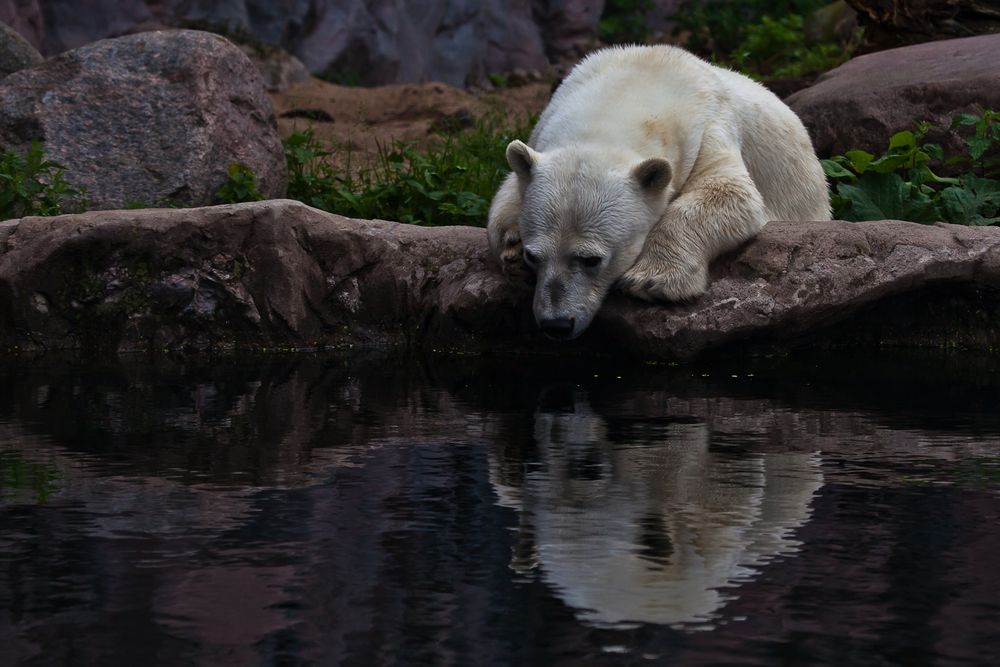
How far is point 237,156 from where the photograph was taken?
845 centimetres

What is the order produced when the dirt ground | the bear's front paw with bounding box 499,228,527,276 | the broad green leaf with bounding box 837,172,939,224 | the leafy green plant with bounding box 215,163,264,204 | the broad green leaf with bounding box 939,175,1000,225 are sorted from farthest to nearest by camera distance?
Result: 1. the dirt ground
2. the leafy green plant with bounding box 215,163,264,204
3. the broad green leaf with bounding box 939,175,1000,225
4. the broad green leaf with bounding box 837,172,939,224
5. the bear's front paw with bounding box 499,228,527,276

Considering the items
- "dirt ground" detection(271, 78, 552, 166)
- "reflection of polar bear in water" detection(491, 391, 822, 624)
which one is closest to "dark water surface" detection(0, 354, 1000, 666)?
"reflection of polar bear in water" detection(491, 391, 822, 624)

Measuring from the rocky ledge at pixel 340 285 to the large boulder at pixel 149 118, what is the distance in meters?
1.92

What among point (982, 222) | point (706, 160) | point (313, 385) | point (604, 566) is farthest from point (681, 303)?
point (604, 566)

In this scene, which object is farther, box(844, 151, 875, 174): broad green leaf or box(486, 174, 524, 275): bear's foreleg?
box(844, 151, 875, 174): broad green leaf

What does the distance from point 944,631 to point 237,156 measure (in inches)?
260

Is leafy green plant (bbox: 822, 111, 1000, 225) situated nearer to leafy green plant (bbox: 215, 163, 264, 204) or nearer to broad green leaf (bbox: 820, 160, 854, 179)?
broad green leaf (bbox: 820, 160, 854, 179)

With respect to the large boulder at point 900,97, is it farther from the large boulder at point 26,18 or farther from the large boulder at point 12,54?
the large boulder at point 26,18

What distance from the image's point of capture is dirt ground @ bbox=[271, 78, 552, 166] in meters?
11.9

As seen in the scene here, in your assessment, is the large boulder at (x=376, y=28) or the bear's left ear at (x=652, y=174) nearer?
the bear's left ear at (x=652, y=174)

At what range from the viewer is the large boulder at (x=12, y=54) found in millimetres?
9805

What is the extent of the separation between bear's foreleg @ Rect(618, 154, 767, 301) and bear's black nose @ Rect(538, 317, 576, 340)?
0.38 meters

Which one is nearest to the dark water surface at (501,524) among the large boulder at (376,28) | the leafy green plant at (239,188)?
the leafy green plant at (239,188)

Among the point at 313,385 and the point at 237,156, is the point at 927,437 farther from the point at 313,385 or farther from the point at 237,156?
the point at 237,156
